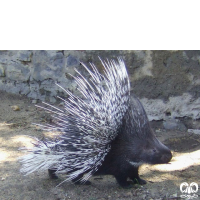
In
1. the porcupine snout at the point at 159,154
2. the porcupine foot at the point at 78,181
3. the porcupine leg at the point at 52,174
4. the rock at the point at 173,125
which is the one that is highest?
the rock at the point at 173,125

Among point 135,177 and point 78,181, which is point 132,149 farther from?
point 78,181

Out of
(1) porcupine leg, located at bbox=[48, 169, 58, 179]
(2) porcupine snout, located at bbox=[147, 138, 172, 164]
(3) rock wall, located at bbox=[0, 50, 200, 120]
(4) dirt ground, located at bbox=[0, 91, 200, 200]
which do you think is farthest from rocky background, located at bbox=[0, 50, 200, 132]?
(1) porcupine leg, located at bbox=[48, 169, 58, 179]

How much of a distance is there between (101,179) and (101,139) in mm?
693

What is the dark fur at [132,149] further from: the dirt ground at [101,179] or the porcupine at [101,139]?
the dirt ground at [101,179]

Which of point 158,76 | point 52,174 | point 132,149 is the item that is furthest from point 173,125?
point 52,174

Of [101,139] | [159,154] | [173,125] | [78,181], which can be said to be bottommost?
[78,181]

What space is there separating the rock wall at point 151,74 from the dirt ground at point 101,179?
1.42 ft

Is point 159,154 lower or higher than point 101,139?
lower

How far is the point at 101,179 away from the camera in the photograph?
3330 millimetres

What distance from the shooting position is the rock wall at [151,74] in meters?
4.59

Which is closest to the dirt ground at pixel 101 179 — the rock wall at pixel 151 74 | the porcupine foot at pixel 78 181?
the porcupine foot at pixel 78 181

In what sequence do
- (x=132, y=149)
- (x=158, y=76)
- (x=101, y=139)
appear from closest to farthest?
(x=101, y=139) → (x=132, y=149) → (x=158, y=76)

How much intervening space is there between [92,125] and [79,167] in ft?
1.31

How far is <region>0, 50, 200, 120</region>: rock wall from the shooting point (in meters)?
4.59
